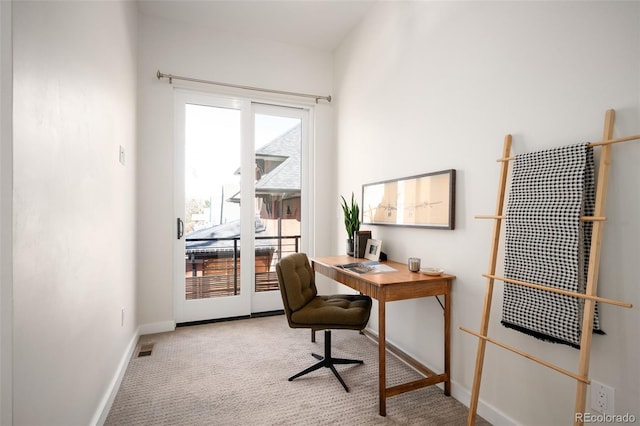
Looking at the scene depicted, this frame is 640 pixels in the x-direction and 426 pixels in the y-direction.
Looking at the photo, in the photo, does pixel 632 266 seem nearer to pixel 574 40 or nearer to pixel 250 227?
pixel 574 40

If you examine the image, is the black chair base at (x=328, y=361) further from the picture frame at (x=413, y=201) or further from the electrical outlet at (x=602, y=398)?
the electrical outlet at (x=602, y=398)

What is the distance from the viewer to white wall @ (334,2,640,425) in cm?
127

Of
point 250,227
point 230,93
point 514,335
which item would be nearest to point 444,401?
point 514,335

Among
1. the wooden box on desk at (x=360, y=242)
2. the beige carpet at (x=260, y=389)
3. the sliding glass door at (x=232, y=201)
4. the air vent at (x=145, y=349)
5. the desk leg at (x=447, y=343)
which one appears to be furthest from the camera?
the sliding glass door at (x=232, y=201)

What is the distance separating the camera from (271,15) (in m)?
3.12

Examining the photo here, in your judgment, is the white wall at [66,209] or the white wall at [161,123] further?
the white wall at [161,123]

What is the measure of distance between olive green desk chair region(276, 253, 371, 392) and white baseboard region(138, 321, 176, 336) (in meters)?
1.56

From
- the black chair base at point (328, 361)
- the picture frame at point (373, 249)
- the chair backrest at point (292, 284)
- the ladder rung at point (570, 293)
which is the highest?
the ladder rung at point (570, 293)

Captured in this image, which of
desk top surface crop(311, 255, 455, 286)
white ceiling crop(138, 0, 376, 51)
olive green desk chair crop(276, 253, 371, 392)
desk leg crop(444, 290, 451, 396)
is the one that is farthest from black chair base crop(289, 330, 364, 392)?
white ceiling crop(138, 0, 376, 51)

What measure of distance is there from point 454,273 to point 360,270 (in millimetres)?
607

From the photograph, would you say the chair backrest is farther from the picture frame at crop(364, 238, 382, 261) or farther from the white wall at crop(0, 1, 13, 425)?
the white wall at crop(0, 1, 13, 425)

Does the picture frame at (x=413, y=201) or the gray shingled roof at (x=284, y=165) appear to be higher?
the gray shingled roof at (x=284, y=165)

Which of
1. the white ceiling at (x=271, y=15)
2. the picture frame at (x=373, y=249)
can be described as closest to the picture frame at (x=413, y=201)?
the picture frame at (x=373, y=249)

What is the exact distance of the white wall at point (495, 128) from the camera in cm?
127
